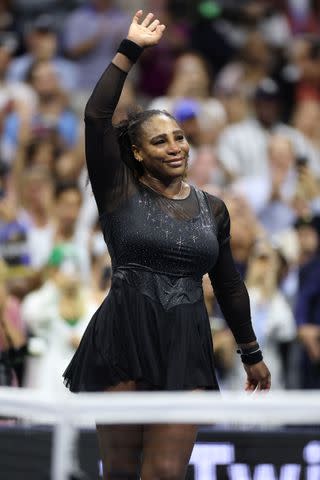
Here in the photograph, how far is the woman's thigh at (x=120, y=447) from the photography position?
17.0 feet

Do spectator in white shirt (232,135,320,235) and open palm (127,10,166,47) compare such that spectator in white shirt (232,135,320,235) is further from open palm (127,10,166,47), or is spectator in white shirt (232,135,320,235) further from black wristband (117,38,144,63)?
black wristband (117,38,144,63)

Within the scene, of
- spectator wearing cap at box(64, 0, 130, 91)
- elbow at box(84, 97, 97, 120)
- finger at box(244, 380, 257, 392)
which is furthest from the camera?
spectator wearing cap at box(64, 0, 130, 91)

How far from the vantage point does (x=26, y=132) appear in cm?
1209

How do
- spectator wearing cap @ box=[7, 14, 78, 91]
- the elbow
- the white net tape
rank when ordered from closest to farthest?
the white net tape
the elbow
spectator wearing cap @ box=[7, 14, 78, 91]

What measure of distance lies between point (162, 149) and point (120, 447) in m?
1.14

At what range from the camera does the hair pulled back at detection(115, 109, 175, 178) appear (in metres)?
5.43

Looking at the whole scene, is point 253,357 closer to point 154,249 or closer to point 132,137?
point 154,249

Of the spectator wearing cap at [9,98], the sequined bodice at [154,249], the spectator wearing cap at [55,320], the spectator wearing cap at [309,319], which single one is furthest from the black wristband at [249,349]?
the spectator wearing cap at [9,98]

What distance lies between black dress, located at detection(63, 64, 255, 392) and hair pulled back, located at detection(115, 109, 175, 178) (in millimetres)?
55

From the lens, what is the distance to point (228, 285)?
18.4ft

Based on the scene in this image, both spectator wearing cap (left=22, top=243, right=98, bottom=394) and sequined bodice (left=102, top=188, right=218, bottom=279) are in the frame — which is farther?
spectator wearing cap (left=22, top=243, right=98, bottom=394)

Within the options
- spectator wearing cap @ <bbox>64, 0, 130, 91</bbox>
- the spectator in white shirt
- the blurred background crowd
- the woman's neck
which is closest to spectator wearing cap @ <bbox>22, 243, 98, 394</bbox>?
the blurred background crowd

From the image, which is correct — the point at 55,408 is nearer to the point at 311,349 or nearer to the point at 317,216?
the point at 311,349

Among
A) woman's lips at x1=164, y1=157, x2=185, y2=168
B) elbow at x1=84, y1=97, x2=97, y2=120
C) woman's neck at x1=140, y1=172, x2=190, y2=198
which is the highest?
elbow at x1=84, y1=97, x2=97, y2=120
